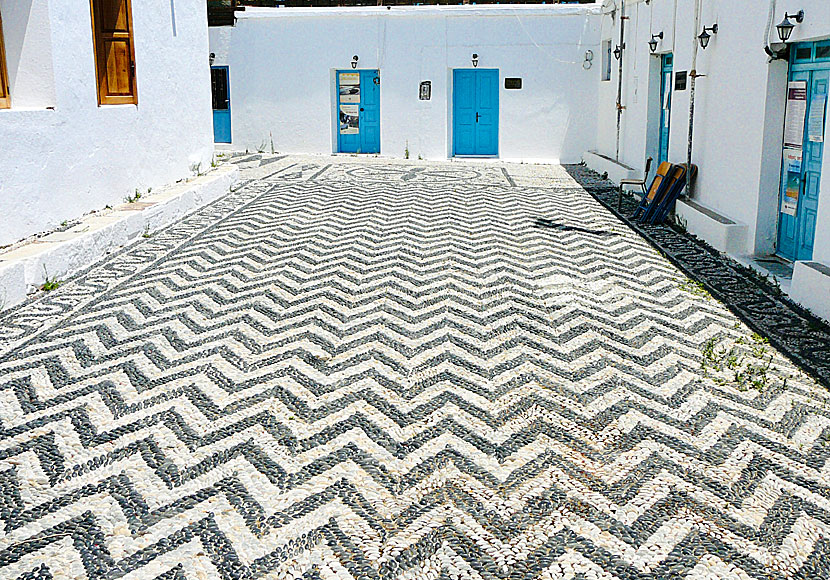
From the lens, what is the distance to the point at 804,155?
21.2 feet

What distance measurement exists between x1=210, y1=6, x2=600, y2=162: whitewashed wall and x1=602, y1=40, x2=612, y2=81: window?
0.39m

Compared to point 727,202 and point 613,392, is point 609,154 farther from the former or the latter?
point 613,392

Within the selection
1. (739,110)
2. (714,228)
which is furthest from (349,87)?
(714,228)

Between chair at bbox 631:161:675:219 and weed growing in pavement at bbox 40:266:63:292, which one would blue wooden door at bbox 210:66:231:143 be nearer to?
chair at bbox 631:161:675:219

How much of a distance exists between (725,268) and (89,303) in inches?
206

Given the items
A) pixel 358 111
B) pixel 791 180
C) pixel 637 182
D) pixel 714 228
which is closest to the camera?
pixel 791 180

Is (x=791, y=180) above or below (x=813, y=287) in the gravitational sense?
above

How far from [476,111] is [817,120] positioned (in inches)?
404

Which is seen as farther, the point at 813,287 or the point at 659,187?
the point at 659,187

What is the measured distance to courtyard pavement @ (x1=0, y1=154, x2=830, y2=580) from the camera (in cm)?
294

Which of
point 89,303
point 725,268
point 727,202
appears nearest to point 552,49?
point 727,202

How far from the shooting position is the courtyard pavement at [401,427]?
2938mm

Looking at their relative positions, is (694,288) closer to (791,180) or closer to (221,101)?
(791,180)

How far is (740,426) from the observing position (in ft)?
12.8
